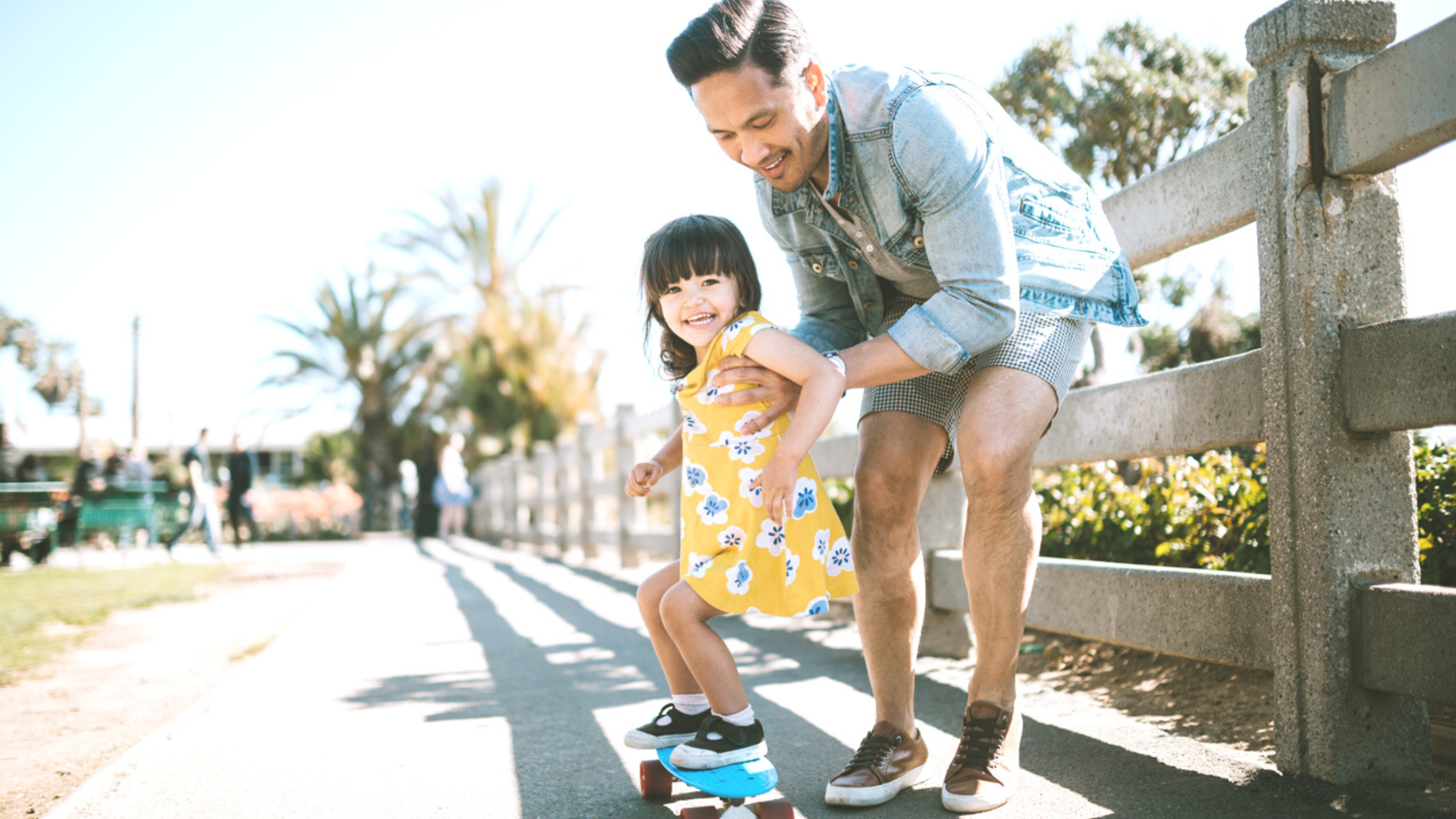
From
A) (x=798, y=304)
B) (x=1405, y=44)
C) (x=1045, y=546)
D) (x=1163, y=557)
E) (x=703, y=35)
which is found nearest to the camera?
(x=1405, y=44)

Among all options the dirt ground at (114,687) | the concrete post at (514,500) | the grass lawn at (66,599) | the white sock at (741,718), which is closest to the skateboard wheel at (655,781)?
the white sock at (741,718)

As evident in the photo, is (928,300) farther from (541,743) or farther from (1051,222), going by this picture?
(541,743)

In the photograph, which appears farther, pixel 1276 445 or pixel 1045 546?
pixel 1045 546

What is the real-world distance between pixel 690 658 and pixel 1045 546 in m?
2.33

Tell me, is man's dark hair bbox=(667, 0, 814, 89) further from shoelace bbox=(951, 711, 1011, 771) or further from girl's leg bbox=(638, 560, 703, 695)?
shoelace bbox=(951, 711, 1011, 771)

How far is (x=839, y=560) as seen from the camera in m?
2.11

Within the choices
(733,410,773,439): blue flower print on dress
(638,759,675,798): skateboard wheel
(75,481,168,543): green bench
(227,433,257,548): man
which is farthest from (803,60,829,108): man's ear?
(227,433,257,548): man

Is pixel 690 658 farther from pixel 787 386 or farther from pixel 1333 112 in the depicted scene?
pixel 1333 112

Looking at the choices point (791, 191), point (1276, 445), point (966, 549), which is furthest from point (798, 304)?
point (1276, 445)

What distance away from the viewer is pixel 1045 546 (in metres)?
3.94

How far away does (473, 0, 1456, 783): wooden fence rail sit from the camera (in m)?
1.83

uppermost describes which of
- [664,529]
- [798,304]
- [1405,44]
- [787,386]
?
[1405,44]

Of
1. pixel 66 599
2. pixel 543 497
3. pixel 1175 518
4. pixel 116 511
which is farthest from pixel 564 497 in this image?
pixel 1175 518

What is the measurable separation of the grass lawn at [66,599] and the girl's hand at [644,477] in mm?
3250
